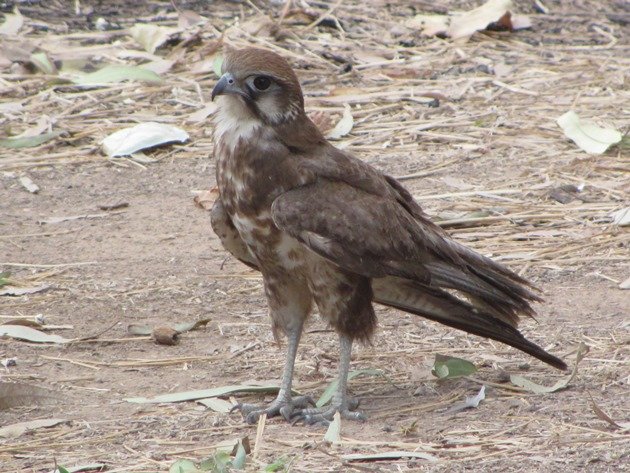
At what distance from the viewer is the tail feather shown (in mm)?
4938

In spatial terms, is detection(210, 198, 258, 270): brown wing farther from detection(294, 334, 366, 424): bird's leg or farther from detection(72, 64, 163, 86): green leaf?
detection(72, 64, 163, 86): green leaf

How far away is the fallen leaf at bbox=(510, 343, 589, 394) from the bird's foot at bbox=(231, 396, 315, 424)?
0.88m

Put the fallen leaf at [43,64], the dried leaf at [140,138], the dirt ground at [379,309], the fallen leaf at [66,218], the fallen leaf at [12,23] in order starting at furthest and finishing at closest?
the fallen leaf at [12,23], the fallen leaf at [43,64], the dried leaf at [140,138], the fallen leaf at [66,218], the dirt ground at [379,309]

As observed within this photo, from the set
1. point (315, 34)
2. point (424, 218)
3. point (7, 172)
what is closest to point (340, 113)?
point (315, 34)

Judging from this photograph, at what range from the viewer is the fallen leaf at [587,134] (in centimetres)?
791

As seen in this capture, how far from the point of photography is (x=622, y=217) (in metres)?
6.83

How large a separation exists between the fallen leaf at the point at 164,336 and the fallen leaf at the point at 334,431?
4.13 ft

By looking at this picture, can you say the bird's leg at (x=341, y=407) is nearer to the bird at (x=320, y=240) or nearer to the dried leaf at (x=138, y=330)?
the bird at (x=320, y=240)

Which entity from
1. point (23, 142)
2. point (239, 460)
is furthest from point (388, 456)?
point (23, 142)

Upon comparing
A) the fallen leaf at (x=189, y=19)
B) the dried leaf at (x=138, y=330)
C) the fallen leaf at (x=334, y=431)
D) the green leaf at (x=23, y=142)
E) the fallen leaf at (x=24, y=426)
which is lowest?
the green leaf at (x=23, y=142)

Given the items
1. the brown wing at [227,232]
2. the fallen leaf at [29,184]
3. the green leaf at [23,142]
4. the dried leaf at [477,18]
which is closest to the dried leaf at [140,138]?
the green leaf at [23,142]

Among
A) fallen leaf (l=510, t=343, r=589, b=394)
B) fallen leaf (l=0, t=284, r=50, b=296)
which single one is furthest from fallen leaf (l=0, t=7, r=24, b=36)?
fallen leaf (l=510, t=343, r=589, b=394)

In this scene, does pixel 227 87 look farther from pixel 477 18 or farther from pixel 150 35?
pixel 477 18

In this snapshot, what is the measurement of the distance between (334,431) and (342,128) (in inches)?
164
